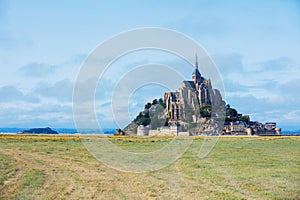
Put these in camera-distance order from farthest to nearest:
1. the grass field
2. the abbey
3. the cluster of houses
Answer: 1. the abbey
2. the cluster of houses
3. the grass field

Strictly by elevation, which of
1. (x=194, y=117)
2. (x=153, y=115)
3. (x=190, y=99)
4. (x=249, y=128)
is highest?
(x=190, y=99)

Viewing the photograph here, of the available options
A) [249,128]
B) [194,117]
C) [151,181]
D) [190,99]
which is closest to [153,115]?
[190,99]

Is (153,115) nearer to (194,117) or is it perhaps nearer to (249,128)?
(194,117)

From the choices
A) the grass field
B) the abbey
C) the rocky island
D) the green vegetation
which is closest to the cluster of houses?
the rocky island

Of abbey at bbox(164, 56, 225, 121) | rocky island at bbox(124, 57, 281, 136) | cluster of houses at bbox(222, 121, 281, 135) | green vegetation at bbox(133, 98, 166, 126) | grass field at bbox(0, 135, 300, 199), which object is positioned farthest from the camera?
abbey at bbox(164, 56, 225, 121)

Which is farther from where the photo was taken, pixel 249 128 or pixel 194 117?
pixel 194 117

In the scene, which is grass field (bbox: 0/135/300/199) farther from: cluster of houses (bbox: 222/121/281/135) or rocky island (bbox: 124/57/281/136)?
cluster of houses (bbox: 222/121/281/135)

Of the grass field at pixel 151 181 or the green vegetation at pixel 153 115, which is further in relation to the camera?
the green vegetation at pixel 153 115

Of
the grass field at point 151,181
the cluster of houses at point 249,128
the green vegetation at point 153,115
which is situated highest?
the green vegetation at point 153,115

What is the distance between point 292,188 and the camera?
53.1 ft

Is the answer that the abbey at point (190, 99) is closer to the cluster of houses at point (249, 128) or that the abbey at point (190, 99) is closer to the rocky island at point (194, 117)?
the rocky island at point (194, 117)

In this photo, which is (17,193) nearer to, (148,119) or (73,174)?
(73,174)

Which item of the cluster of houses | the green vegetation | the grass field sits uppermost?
the green vegetation

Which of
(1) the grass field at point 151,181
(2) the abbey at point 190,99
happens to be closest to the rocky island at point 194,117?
(2) the abbey at point 190,99
